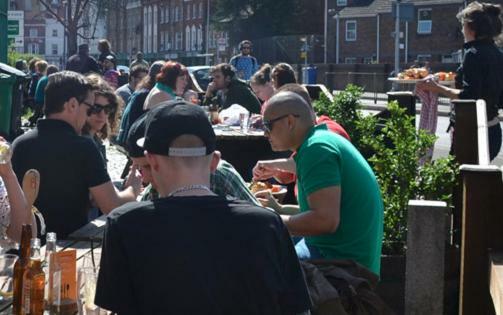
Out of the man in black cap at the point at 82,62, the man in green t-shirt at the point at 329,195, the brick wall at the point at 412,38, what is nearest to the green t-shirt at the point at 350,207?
the man in green t-shirt at the point at 329,195

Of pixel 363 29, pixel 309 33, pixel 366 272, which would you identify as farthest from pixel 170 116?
pixel 309 33

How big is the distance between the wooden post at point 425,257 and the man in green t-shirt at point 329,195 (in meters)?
0.46

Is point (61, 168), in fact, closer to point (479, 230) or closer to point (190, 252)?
point (479, 230)

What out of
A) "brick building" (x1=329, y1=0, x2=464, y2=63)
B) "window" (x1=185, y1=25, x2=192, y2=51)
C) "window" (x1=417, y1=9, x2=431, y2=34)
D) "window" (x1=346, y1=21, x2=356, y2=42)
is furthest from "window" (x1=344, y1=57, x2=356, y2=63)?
"window" (x1=185, y1=25, x2=192, y2=51)

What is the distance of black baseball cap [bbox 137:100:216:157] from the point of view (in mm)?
2832

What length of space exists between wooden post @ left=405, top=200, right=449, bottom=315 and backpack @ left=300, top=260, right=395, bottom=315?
932mm

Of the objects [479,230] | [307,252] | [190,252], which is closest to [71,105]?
[307,252]

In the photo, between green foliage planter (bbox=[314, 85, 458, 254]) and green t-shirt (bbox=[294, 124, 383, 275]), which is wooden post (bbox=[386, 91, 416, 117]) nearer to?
green foliage planter (bbox=[314, 85, 458, 254])

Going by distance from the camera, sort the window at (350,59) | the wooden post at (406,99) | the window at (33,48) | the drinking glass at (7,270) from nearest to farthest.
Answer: the drinking glass at (7,270)
the wooden post at (406,99)
the window at (350,59)
the window at (33,48)

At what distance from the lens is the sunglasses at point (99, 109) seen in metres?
5.52

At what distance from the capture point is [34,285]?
326 cm

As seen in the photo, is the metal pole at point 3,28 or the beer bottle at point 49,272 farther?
the metal pole at point 3,28

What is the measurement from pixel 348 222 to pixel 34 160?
175 centimetres

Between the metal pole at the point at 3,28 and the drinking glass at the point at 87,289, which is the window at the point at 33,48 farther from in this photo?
the drinking glass at the point at 87,289
